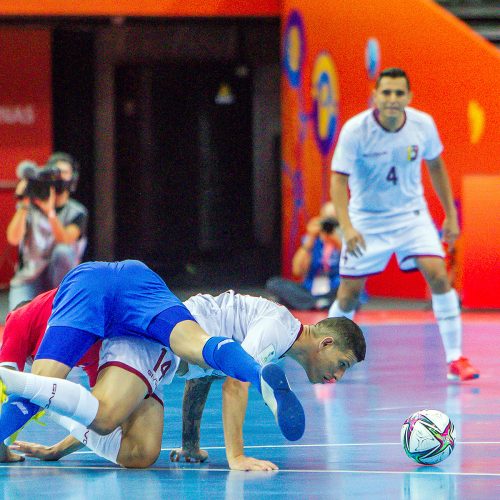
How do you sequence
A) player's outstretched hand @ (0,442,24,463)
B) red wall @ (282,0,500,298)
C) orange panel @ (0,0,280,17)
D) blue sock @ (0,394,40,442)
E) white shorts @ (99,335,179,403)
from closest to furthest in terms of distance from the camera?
blue sock @ (0,394,40,442) → white shorts @ (99,335,179,403) → player's outstretched hand @ (0,442,24,463) → red wall @ (282,0,500,298) → orange panel @ (0,0,280,17)

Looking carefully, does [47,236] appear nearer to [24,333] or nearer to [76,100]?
[24,333]

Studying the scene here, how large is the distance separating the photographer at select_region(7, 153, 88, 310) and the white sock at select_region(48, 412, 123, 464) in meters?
4.44

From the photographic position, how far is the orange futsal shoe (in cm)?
775

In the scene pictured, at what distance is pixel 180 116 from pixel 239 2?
3025 millimetres

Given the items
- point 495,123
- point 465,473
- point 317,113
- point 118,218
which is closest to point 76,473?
point 465,473

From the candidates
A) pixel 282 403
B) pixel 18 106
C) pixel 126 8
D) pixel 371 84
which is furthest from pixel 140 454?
pixel 18 106

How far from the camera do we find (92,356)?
17.9ft

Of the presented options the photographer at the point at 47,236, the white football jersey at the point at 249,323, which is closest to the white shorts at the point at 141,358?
the white football jersey at the point at 249,323

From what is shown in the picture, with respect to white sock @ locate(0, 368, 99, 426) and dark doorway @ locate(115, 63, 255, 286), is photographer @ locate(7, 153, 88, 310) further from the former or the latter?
dark doorway @ locate(115, 63, 255, 286)

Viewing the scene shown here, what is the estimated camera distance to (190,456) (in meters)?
5.33

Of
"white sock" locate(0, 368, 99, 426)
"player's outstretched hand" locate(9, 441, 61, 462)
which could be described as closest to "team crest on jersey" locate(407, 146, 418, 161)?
"player's outstretched hand" locate(9, 441, 61, 462)

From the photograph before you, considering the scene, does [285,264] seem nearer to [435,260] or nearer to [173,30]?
[173,30]

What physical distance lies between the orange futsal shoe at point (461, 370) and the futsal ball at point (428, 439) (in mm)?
2578

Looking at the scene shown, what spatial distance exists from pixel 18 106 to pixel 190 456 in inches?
434
